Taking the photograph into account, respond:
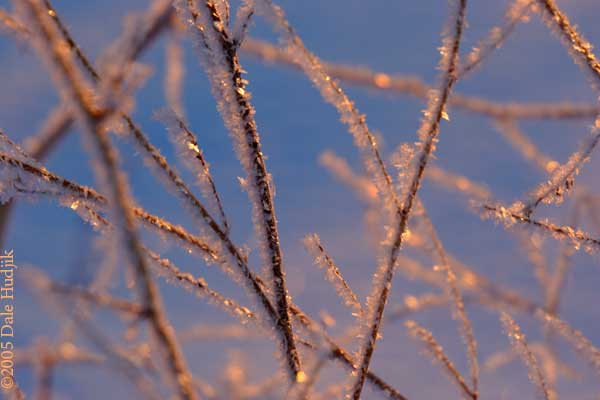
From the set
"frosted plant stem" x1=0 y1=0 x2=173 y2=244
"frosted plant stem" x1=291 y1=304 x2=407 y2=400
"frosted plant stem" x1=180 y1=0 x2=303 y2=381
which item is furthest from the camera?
"frosted plant stem" x1=0 y1=0 x2=173 y2=244

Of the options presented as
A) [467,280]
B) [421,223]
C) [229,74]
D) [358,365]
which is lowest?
[358,365]

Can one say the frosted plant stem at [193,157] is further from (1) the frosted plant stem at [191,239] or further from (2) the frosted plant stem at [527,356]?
(2) the frosted plant stem at [527,356]

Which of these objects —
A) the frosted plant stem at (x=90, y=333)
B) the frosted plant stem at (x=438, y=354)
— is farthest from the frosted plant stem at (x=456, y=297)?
the frosted plant stem at (x=90, y=333)

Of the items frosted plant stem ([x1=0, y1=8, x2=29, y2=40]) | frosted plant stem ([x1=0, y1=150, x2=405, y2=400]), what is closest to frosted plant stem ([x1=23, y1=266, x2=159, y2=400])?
frosted plant stem ([x1=0, y1=150, x2=405, y2=400])

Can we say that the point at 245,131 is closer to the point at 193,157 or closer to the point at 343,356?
the point at 193,157

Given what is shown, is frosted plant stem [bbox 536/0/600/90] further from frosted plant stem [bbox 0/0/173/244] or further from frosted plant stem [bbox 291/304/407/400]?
frosted plant stem [bbox 0/0/173/244]

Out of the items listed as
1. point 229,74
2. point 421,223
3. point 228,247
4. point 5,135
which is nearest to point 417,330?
point 421,223

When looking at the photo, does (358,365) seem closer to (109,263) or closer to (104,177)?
(104,177)
